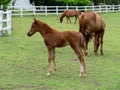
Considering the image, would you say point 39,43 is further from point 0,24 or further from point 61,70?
point 61,70

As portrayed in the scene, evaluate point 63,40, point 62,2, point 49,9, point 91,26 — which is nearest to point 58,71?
point 63,40

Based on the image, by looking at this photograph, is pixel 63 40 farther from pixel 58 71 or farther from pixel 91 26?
pixel 91 26

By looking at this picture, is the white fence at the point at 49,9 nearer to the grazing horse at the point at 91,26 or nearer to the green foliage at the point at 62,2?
the green foliage at the point at 62,2

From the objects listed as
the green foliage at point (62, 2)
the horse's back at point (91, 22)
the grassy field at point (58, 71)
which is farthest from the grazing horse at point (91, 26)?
Result: the green foliage at point (62, 2)

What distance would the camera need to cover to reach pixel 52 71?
33.5ft

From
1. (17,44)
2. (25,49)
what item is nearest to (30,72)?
(25,49)

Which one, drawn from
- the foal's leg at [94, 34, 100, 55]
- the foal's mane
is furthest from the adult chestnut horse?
the foal's leg at [94, 34, 100, 55]

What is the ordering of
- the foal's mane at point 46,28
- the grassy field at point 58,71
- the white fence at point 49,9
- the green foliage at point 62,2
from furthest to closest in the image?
the green foliage at point 62,2 < the white fence at point 49,9 < the foal's mane at point 46,28 < the grassy field at point 58,71

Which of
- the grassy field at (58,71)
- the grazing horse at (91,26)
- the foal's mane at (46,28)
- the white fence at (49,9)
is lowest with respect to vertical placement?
the white fence at (49,9)

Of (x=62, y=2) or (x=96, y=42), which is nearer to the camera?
(x=96, y=42)

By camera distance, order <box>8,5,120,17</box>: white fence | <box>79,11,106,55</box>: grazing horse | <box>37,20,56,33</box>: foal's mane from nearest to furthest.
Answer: <box>37,20,56,33</box>: foal's mane, <box>79,11,106,55</box>: grazing horse, <box>8,5,120,17</box>: white fence

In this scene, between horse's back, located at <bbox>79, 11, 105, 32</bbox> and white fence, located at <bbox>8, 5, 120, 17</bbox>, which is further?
white fence, located at <bbox>8, 5, 120, 17</bbox>

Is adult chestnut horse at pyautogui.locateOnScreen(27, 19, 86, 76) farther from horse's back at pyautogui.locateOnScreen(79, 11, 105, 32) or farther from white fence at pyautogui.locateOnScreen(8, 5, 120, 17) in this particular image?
white fence at pyautogui.locateOnScreen(8, 5, 120, 17)

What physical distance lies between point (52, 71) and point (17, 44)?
6947mm
